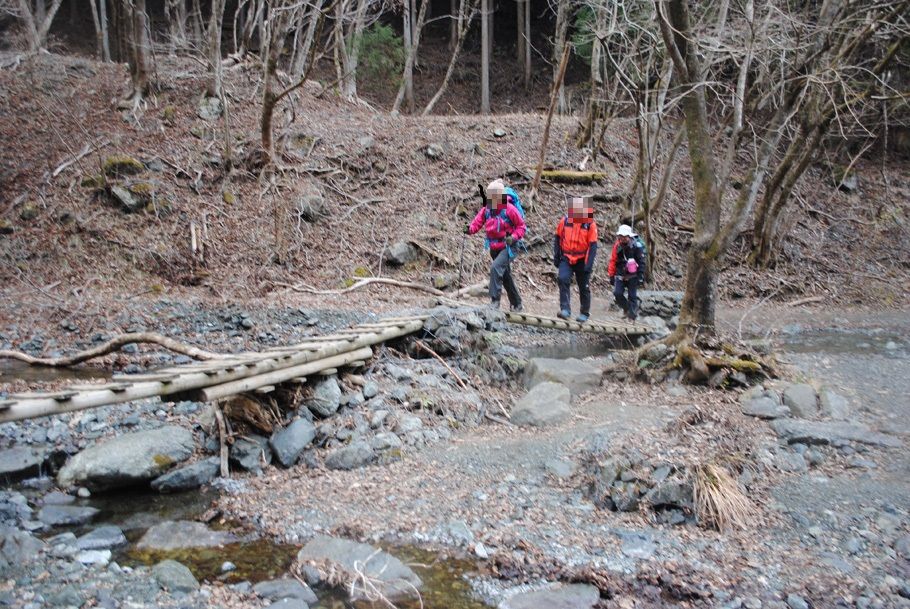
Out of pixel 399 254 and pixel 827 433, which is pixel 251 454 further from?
pixel 399 254

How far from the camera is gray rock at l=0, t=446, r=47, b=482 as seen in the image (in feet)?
18.4

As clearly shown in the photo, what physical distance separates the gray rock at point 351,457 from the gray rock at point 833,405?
4536 mm

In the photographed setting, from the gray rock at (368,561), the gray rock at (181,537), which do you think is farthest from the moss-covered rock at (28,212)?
the gray rock at (368,561)

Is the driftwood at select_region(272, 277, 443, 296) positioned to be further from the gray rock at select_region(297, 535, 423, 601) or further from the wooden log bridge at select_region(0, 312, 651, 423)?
the gray rock at select_region(297, 535, 423, 601)

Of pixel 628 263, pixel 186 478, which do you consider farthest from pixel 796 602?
pixel 628 263

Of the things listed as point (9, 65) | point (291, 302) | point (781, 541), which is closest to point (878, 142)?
point (291, 302)

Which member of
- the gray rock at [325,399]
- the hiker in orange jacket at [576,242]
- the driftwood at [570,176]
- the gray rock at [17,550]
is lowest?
the gray rock at [17,550]

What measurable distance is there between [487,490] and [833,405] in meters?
3.88

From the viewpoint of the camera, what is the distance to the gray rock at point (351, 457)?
5855 millimetres

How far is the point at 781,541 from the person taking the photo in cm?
435

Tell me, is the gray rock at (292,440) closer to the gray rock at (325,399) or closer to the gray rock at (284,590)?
the gray rock at (325,399)

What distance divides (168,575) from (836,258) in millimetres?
17650

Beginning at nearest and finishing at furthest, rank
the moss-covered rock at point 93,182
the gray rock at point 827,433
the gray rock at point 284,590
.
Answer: the gray rock at point 284,590 < the gray rock at point 827,433 < the moss-covered rock at point 93,182

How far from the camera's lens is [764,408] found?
6.43m
